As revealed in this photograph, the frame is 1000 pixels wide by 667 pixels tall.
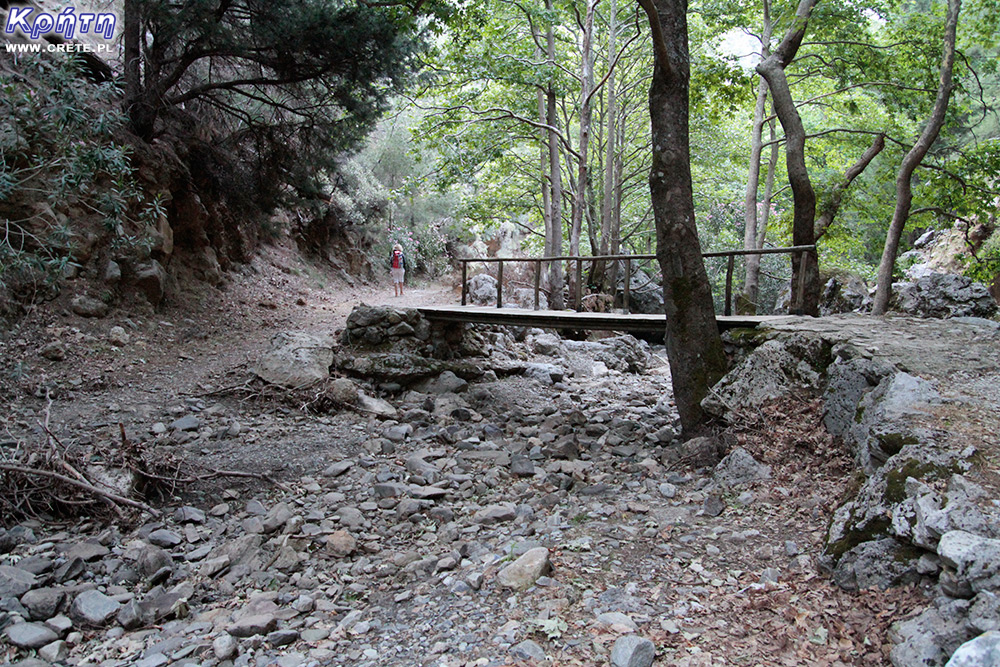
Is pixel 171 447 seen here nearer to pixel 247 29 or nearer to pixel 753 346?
pixel 753 346

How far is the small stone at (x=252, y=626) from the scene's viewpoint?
122 inches

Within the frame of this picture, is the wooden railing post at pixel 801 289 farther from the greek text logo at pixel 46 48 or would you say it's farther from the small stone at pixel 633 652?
the greek text logo at pixel 46 48

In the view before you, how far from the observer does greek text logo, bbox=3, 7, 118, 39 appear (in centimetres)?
707

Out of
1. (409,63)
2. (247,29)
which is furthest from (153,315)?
(409,63)

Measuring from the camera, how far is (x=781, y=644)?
254 cm

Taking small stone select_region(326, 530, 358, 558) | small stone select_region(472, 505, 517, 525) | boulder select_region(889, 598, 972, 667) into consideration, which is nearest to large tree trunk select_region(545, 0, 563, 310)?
small stone select_region(472, 505, 517, 525)

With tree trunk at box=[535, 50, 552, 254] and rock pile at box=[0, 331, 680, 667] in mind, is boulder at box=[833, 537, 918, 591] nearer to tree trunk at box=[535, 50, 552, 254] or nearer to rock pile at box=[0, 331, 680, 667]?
rock pile at box=[0, 331, 680, 667]

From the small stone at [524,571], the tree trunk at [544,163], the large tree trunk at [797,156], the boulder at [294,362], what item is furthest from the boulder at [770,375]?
the tree trunk at [544,163]

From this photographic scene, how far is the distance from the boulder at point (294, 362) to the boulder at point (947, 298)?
9.75 m

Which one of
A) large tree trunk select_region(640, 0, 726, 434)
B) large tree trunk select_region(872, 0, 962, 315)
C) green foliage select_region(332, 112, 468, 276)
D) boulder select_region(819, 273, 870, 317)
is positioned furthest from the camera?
green foliage select_region(332, 112, 468, 276)

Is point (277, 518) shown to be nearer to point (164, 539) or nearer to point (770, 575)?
point (164, 539)

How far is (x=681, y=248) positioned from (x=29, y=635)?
18.3 ft

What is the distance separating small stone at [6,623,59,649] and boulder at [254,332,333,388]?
438 centimetres

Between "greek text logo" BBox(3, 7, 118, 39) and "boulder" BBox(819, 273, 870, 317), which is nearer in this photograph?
"greek text logo" BBox(3, 7, 118, 39)
